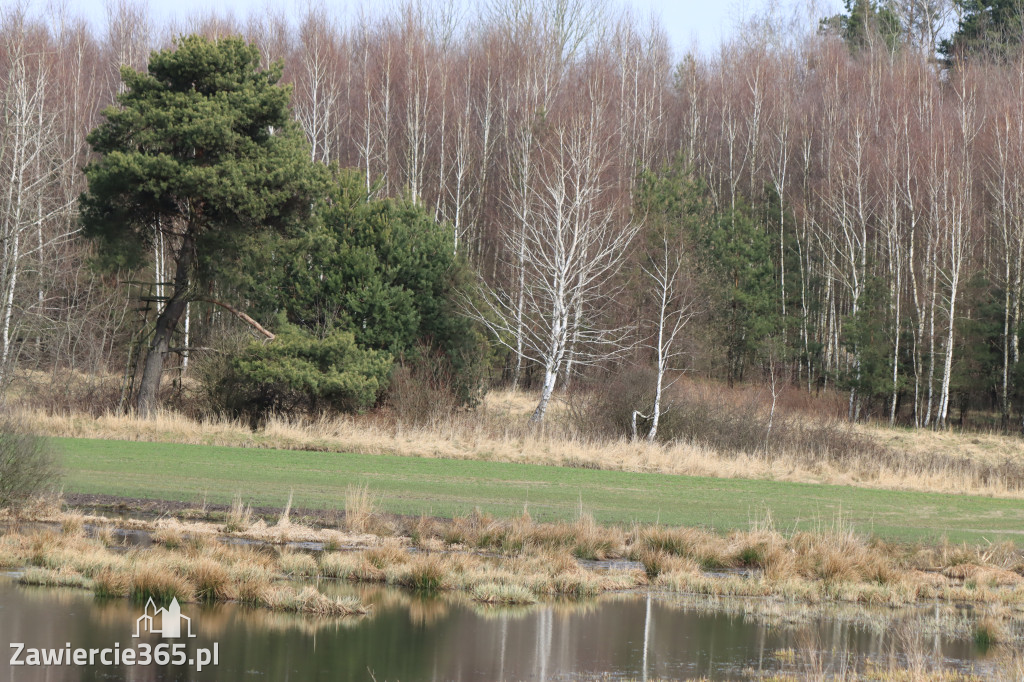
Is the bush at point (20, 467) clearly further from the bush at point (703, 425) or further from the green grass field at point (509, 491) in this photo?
the bush at point (703, 425)

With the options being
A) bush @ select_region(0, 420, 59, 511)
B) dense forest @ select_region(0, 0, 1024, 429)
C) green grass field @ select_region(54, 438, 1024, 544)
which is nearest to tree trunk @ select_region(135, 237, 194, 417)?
dense forest @ select_region(0, 0, 1024, 429)

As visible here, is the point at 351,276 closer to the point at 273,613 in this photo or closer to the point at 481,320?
the point at 481,320

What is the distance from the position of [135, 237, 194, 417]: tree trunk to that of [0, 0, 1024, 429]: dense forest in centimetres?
20

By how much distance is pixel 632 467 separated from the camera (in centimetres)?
2772

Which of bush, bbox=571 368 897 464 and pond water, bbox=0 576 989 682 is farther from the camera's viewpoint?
bush, bbox=571 368 897 464

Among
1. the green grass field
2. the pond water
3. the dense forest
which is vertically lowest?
the pond water

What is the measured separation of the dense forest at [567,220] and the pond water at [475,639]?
62.0 ft

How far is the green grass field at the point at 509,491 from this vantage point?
1914 cm

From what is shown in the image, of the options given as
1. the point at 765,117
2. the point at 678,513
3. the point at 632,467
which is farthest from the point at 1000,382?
the point at 678,513

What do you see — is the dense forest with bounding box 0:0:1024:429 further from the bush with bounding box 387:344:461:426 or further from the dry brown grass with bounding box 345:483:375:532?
the dry brown grass with bounding box 345:483:375:532

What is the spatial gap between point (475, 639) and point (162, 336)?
26008 millimetres

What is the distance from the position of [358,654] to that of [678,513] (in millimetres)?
10589

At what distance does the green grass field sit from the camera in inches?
754

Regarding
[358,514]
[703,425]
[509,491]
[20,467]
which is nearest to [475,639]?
[358,514]
